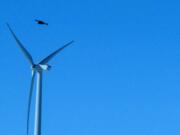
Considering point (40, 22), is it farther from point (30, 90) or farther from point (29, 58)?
point (30, 90)

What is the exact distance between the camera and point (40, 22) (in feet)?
235

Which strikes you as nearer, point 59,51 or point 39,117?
point 39,117

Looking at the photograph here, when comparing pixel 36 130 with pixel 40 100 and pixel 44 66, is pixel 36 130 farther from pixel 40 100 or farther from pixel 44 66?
pixel 44 66

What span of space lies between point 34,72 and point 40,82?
3.11 meters

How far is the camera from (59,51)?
7119 cm

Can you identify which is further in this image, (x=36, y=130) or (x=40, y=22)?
(x=40, y=22)

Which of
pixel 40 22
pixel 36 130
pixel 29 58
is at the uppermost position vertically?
pixel 40 22

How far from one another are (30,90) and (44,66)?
440cm

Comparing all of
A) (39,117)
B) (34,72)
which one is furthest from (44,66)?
(39,117)

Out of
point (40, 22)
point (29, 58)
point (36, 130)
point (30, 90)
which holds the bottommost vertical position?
point (36, 130)

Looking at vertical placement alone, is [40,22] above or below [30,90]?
above

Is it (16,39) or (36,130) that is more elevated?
(16,39)

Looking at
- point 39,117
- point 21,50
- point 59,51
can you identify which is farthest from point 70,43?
point 39,117

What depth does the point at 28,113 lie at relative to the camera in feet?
207
